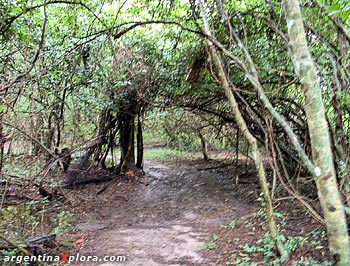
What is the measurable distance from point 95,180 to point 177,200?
2.70 meters

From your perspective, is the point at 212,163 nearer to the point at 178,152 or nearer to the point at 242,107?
the point at 178,152

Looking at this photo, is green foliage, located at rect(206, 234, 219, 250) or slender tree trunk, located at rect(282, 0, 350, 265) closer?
slender tree trunk, located at rect(282, 0, 350, 265)

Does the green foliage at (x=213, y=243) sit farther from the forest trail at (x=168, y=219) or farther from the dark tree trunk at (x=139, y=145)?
the dark tree trunk at (x=139, y=145)

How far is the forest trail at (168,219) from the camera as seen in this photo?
497cm

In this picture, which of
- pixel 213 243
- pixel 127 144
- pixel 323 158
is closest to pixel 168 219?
pixel 213 243

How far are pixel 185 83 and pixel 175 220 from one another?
9.74ft

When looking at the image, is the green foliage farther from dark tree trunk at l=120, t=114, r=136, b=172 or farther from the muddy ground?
dark tree trunk at l=120, t=114, r=136, b=172

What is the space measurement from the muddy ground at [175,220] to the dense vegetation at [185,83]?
0.69m

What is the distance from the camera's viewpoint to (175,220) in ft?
22.7

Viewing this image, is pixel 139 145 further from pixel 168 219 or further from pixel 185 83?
pixel 168 219

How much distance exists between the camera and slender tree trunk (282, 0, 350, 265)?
3324 millimetres

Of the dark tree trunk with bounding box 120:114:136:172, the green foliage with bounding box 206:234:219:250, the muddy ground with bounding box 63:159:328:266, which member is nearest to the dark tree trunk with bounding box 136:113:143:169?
the dark tree trunk with bounding box 120:114:136:172

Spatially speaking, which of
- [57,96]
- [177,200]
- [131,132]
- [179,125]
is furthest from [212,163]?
[57,96]

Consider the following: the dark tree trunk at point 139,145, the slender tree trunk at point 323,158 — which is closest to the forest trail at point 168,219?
the dark tree trunk at point 139,145
